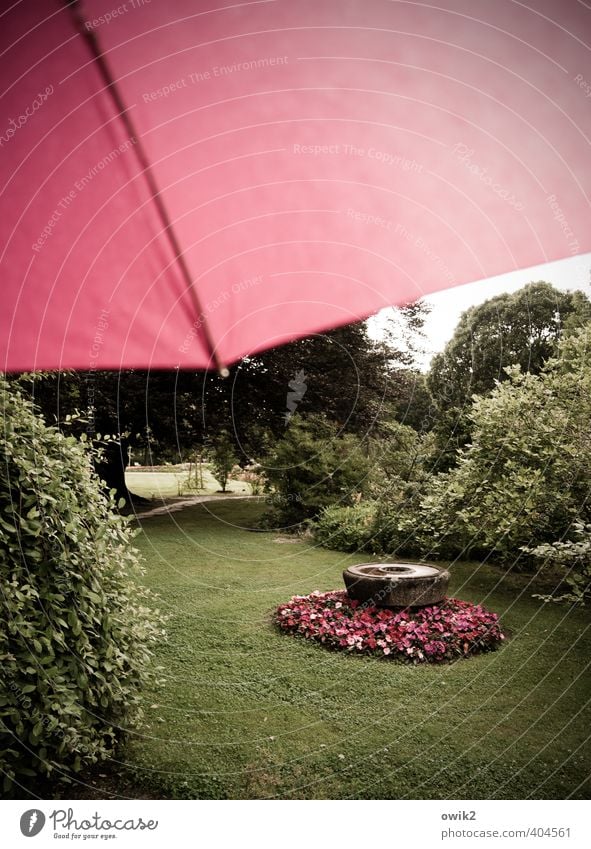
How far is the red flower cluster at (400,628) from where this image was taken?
441cm

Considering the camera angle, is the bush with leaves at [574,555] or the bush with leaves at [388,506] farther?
the bush with leaves at [388,506]

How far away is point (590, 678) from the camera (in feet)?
13.0

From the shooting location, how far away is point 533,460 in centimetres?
570

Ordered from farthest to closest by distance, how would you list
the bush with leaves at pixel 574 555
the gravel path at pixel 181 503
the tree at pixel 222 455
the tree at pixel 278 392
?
the tree at pixel 222 455
the gravel path at pixel 181 503
the tree at pixel 278 392
the bush with leaves at pixel 574 555

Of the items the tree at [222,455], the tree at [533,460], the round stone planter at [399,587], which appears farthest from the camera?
the tree at [222,455]

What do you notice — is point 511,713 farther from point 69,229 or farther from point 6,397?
point 69,229

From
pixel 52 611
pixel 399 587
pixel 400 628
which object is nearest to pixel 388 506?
pixel 399 587

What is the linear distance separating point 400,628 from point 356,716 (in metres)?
1.35

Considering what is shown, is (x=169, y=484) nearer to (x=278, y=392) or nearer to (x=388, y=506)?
(x=278, y=392)

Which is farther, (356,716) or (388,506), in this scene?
(388,506)

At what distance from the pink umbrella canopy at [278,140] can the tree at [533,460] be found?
2.14 m

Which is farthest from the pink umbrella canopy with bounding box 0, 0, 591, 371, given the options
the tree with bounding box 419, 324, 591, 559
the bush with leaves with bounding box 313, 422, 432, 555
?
the bush with leaves with bounding box 313, 422, 432, 555

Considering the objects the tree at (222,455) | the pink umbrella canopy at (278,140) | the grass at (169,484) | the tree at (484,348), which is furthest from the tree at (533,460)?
the grass at (169,484)

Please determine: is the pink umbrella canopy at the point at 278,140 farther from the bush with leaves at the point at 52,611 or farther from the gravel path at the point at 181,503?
the gravel path at the point at 181,503
